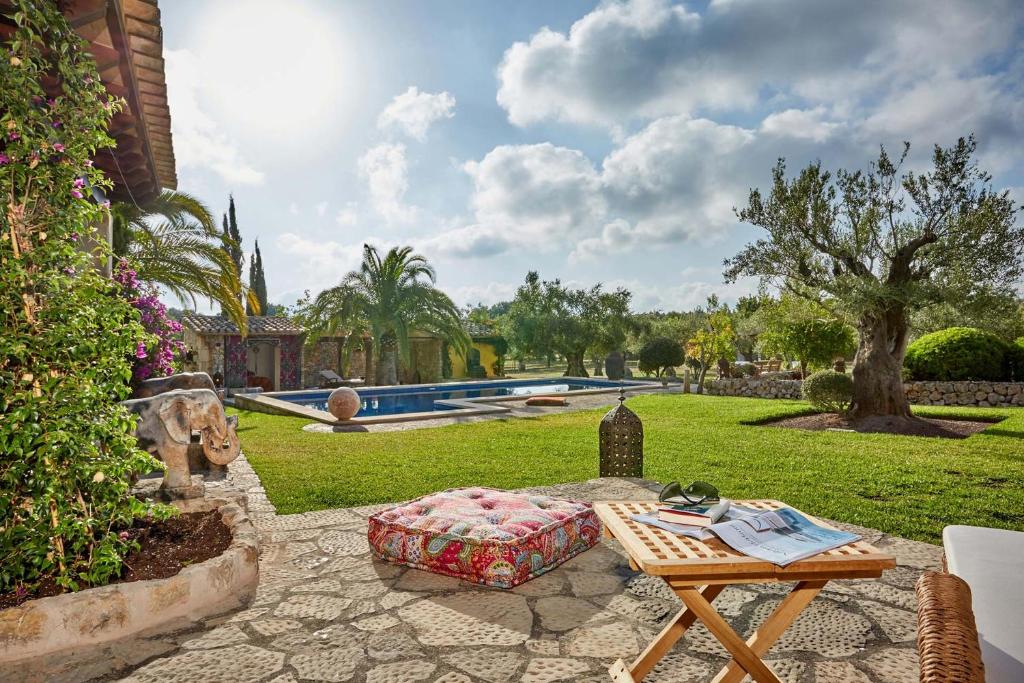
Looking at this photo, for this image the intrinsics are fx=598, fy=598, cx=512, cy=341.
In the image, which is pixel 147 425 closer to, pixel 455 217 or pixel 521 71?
pixel 521 71

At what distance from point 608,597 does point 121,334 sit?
305cm

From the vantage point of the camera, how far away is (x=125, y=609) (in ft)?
9.84

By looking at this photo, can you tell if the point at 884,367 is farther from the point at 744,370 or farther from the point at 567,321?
the point at 567,321

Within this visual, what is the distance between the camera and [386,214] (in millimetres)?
12938

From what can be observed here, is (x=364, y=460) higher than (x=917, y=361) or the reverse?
the reverse

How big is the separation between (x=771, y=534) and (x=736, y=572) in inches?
13.0

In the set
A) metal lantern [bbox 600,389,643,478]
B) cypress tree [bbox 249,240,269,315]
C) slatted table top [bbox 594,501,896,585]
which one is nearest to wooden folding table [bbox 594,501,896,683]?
slatted table top [bbox 594,501,896,585]

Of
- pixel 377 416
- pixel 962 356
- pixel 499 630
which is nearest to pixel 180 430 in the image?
pixel 499 630

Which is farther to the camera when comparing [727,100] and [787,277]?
[787,277]

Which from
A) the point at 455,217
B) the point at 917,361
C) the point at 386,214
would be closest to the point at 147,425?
the point at 386,214

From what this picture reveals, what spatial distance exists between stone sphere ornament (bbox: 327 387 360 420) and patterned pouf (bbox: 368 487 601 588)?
8.03m

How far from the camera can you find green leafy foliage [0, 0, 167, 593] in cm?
292

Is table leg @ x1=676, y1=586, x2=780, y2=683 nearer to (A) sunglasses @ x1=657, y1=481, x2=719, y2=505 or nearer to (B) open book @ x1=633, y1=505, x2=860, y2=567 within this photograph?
(B) open book @ x1=633, y1=505, x2=860, y2=567

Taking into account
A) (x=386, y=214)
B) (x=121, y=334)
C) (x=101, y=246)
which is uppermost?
(x=386, y=214)
